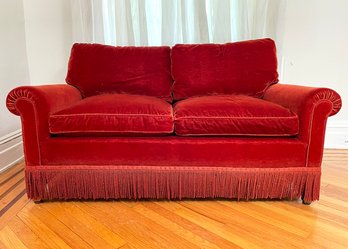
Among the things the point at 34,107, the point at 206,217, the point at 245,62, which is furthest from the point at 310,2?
the point at 34,107

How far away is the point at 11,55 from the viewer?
1995mm

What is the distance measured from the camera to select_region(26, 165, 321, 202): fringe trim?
134cm

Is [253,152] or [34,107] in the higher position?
[34,107]

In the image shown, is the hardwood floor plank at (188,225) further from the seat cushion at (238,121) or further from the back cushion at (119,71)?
the back cushion at (119,71)

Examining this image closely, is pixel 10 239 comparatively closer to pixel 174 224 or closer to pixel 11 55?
pixel 174 224

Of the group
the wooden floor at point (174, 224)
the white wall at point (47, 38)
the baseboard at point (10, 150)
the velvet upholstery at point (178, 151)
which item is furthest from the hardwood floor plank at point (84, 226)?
the white wall at point (47, 38)

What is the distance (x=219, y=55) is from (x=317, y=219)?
44.5 inches

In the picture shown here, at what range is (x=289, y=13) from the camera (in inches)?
85.4

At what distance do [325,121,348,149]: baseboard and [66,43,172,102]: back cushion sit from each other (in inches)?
57.0

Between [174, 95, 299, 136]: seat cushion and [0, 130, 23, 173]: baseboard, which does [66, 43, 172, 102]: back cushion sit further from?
[0, 130, 23, 173]: baseboard

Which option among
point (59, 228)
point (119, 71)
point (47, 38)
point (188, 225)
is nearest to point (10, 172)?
point (59, 228)

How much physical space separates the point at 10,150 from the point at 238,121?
5.31ft

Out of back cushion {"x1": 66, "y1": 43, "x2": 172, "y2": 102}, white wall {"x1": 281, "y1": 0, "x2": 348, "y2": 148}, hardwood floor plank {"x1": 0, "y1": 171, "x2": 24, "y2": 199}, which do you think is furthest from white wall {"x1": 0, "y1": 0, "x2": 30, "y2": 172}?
white wall {"x1": 281, "y1": 0, "x2": 348, "y2": 148}

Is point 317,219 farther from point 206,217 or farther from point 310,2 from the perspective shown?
point 310,2
